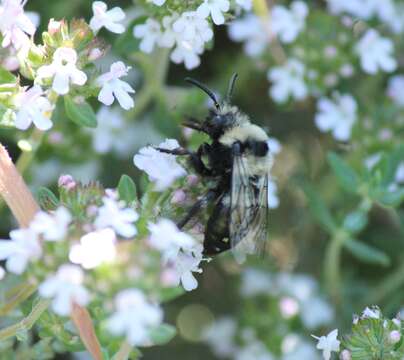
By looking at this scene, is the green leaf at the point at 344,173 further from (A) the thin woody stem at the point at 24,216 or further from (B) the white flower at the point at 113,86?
(A) the thin woody stem at the point at 24,216

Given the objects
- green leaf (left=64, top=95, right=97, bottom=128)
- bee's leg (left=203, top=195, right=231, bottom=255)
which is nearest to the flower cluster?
bee's leg (left=203, top=195, right=231, bottom=255)

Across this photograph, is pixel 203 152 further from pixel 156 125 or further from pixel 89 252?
pixel 156 125

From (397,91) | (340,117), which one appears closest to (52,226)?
(340,117)

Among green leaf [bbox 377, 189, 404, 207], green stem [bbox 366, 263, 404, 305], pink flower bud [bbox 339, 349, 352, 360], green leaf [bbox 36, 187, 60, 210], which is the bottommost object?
green stem [bbox 366, 263, 404, 305]

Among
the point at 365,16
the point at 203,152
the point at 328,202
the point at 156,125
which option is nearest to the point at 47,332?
the point at 203,152

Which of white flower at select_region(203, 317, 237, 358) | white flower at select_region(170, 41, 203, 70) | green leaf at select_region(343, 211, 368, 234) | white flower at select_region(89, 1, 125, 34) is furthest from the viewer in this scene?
white flower at select_region(203, 317, 237, 358)

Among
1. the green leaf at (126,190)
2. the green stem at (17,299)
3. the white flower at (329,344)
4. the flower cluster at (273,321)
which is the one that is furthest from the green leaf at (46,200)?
the flower cluster at (273,321)

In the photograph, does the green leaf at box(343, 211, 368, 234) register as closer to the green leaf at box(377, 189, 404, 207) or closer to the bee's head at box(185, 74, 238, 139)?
the green leaf at box(377, 189, 404, 207)
